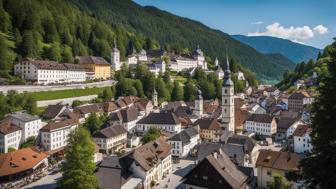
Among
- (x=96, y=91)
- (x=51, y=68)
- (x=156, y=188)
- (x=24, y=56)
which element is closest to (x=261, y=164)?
(x=156, y=188)

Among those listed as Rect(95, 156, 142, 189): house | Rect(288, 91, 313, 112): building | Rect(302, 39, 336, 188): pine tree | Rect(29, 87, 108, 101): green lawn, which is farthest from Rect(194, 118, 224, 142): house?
Rect(302, 39, 336, 188): pine tree

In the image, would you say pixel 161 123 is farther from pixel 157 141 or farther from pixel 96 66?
pixel 96 66

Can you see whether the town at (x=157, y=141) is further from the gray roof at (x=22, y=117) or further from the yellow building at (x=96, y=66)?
the yellow building at (x=96, y=66)

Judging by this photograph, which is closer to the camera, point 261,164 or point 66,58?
point 261,164

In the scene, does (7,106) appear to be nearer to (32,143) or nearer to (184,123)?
(32,143)

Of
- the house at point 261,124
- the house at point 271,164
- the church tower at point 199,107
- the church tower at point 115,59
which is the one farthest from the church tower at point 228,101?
the church tower at point 115,59

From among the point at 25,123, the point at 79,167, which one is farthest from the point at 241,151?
the point at 25,123

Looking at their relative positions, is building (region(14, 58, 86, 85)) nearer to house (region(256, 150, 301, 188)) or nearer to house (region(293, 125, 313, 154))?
house (region(293, 125, 313, 154))
